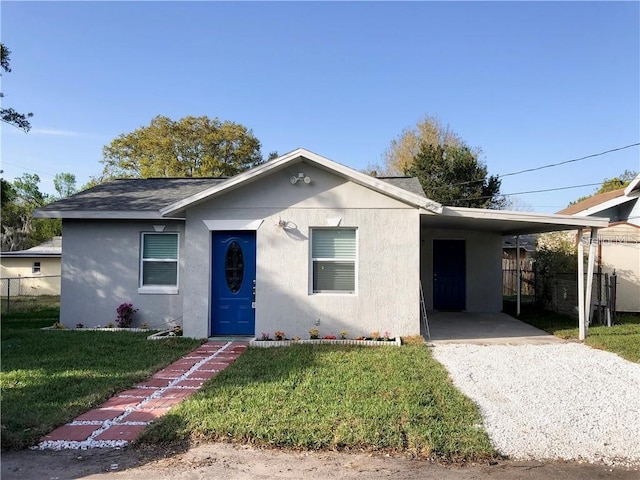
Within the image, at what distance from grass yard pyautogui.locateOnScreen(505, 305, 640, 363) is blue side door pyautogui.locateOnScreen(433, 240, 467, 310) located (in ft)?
6.30

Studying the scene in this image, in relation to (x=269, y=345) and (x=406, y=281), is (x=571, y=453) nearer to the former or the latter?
(x=406, y=281)

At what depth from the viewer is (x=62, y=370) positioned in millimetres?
6492

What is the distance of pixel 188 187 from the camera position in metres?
12.5

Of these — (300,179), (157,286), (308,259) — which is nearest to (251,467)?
(308,259)

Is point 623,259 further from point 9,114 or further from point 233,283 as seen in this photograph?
point 9,114

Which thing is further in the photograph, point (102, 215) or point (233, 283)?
point (102, 215)

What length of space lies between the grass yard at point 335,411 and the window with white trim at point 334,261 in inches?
91.4

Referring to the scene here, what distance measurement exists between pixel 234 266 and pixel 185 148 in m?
26.6

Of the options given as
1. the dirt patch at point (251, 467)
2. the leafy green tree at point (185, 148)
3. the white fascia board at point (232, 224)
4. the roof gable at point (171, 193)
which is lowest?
the dirt patch at point (251, 467)

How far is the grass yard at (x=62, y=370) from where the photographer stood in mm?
4641

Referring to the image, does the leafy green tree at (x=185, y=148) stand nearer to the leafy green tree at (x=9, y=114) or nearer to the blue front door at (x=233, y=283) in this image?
the leafy green tree at (x=9, y=114)

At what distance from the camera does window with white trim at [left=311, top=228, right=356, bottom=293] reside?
8945 millimetres

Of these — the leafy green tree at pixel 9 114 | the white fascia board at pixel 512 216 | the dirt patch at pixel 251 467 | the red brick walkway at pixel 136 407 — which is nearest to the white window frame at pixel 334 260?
the white fascia board at pixel 512 216

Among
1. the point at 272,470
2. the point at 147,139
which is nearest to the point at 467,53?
the point at 272,470
